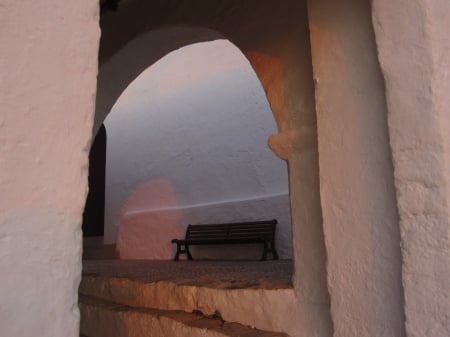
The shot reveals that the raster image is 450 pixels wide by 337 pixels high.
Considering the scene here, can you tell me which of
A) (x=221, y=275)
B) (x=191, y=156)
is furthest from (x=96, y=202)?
(x=221, y=275)

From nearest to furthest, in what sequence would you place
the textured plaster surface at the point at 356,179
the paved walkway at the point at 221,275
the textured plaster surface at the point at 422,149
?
the textured plaster surface at the point at 422,149 < the textured plaster surface at the point at 356,179 < the paved walkway at the point at 221,275

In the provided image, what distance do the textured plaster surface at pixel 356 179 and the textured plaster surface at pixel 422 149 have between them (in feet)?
0.27

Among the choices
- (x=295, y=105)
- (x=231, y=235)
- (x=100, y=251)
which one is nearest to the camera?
(x=295, y=105)

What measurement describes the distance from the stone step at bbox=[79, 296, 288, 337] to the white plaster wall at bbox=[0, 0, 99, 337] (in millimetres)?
1146

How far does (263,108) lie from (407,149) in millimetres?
4500

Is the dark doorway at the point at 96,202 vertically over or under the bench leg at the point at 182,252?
over

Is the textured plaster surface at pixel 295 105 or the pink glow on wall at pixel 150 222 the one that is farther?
the pink glow on wall at pixel 150 222

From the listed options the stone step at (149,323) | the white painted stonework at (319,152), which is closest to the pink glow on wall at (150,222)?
the stone step at (149,323)

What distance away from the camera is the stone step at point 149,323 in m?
1.82

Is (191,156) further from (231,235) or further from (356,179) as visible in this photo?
(356,179)

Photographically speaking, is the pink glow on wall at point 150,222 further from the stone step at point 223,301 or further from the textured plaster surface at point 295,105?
the textured plaster surface at point 295,105

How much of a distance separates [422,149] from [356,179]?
28cm

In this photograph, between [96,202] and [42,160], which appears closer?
[42,160]

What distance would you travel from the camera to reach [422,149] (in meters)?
1.27
